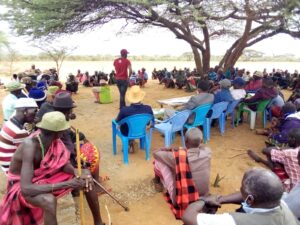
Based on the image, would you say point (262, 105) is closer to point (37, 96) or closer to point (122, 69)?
point (122, 69)

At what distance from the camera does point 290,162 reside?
3531 mm

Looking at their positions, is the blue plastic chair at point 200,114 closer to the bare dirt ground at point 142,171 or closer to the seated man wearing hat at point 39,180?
the bare dirt ground at point 142,171

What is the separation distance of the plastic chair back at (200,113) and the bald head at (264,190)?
4.17m

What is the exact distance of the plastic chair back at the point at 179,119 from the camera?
577 centimetres

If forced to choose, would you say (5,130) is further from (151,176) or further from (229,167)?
(229,167)

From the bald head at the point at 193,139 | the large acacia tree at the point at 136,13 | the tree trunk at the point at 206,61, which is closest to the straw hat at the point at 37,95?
the bald head at the point at 193,139

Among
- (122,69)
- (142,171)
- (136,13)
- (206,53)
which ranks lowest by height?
(142,171)

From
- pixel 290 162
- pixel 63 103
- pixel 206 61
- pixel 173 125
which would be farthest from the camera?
pixel 206 61

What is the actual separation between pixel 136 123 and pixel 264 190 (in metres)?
3.58

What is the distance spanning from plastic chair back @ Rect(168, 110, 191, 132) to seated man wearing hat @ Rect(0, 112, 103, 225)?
2793mm

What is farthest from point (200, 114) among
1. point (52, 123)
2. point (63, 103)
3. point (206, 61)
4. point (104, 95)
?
point (206, 61)

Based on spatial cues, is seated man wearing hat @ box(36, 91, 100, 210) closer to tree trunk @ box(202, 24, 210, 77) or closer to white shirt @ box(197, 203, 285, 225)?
white shirt @ box(197, 203, 285, 225)

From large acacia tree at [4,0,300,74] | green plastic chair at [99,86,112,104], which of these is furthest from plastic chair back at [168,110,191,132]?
green plastic chair at [99,86,112,104]

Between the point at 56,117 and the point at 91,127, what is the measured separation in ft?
16.4
